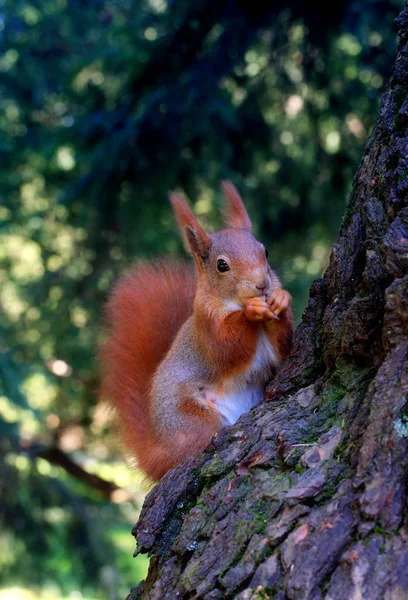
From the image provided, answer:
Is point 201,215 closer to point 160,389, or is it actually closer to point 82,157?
point 82,157

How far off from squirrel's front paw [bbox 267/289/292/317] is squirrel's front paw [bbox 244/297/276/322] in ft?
0.05

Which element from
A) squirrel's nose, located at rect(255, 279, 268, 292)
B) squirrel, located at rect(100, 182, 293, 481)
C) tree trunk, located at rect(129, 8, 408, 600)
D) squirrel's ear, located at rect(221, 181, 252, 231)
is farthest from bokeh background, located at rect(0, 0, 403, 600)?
tree trunk, located at rect(129, 8, 408, 600)

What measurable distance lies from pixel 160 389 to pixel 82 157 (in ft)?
5.03

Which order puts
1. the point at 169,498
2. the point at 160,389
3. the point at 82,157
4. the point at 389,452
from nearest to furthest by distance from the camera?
the point at 389,452 < the point at 169,498 < the point at 160,389 < the point at 82,157

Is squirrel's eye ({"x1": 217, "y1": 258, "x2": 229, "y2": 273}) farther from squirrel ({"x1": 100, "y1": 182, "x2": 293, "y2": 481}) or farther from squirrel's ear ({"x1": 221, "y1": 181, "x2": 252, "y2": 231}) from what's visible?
squirrel's ear ({"x1": 221, "y1": 181, "x2": 252, "y2": 231})

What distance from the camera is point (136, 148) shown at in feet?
9.81

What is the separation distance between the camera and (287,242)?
3.50 metres

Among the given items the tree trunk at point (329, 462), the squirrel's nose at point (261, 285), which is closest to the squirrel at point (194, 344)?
the squirrel's nose at point (261, 285)

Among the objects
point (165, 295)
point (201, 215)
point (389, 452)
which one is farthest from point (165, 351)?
point (201, 215)

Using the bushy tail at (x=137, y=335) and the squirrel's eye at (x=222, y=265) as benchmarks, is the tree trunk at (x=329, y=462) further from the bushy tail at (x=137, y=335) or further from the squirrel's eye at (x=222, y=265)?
the bushy tail at (x=137, y=335)

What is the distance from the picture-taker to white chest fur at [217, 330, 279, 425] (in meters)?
1.88

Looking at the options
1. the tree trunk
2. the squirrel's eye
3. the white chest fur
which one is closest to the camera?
the tree trunk

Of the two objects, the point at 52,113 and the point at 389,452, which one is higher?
the point at 52,113

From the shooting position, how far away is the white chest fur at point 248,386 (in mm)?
1877
